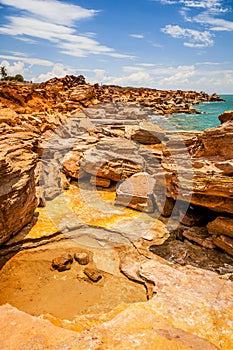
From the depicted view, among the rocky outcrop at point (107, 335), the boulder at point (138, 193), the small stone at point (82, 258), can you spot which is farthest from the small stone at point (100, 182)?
the rocky outcrop at point (107, 335)

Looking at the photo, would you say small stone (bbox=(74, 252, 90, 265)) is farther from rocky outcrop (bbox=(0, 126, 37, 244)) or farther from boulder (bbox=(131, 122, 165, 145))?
boulder (bbox=(131, 122, 165, 145))

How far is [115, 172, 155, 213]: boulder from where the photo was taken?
9105mm

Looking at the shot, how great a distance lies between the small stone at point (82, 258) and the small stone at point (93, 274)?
28 centimetres

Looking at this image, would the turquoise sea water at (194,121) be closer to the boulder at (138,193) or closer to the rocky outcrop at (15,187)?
A: the boulder at (138,193)

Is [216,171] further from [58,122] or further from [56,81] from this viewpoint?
[56,81]

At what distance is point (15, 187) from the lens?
695 centimetres

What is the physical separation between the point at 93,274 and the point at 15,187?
2811mm

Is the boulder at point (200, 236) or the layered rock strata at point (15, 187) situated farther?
Answer: the boulder at point (200, 236)

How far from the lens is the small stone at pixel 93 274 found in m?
6.05

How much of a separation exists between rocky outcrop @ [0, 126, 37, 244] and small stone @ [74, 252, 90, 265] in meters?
1.77

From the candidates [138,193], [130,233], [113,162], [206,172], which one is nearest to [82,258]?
[130,233]

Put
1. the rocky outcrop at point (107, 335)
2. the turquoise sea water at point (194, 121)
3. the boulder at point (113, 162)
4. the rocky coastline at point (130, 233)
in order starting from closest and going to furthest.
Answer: the rocky outcrop at point (107, 335) < the rocky coastline at point (130, 233) < the boulder at point (113, 162) < the turquoise sea water at point (194, 121)

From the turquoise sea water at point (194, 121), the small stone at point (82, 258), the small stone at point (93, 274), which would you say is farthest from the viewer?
the turquoise sea water at point (194, 121)

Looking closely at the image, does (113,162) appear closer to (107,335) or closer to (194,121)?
(107,335)
